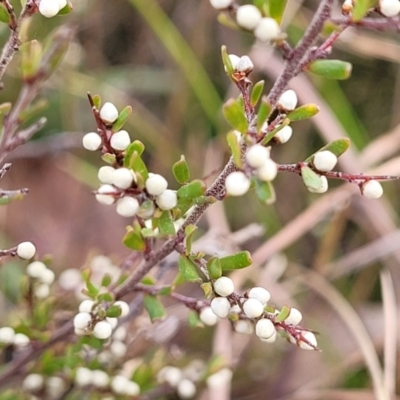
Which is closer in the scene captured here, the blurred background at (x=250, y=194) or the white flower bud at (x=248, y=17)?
the white flower bud at (x=248, y=17)

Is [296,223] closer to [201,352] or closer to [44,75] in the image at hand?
[201,352]

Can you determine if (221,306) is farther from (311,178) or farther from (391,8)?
(391,8)

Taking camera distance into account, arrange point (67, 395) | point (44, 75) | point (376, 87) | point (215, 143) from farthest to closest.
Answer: point (376, 87) < point (215, 143) < point (67, 395) < point (44, 75)

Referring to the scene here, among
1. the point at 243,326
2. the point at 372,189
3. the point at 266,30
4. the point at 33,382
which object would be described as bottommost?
the point at 33,382

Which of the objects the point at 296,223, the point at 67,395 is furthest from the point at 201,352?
the point at 67,395

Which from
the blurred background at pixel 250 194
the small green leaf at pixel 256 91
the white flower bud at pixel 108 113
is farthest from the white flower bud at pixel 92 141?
the blurred background at pixel 250 194

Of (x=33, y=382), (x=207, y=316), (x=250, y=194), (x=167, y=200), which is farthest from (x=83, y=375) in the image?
(x=250, y=194)

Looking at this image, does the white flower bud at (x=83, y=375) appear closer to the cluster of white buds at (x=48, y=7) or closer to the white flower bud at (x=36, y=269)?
the white flower bud at (x=36, y=269)
